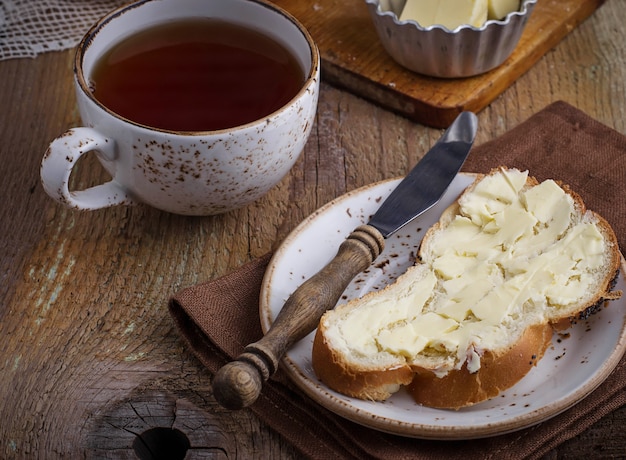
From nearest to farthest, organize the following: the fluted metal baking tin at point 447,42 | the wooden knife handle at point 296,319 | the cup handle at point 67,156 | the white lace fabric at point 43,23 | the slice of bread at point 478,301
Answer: the wooden knife handle at point 296,319 < the slice of bread at point 478,301 < the cup handle at point 67,156 < the fluted metal baking tin at point 447,42 < the white lace fabric at point 43,23

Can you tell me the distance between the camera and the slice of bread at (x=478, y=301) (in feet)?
4.38

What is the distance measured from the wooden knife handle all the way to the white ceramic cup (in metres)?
0.25

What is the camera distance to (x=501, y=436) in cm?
137

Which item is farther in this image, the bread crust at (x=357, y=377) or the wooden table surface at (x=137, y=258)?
the wooden table surface at (x=137, y=258)

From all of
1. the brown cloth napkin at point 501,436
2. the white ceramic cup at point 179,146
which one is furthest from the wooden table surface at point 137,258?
the white ceramic cup at point 179,146

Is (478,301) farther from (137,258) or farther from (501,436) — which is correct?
(137,258)

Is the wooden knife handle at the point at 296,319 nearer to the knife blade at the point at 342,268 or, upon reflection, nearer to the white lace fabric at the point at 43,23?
the knife blade at the point at 342,268

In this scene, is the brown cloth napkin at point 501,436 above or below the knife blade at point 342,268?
below

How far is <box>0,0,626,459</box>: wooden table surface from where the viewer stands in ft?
4.67

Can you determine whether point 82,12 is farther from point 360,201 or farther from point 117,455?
point 117,455

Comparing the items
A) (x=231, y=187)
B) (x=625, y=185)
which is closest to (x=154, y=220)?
(x=231, y=187)

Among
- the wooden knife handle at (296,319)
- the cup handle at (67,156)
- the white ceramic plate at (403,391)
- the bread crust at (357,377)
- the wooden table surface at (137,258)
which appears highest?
the cup handle at (67,156)

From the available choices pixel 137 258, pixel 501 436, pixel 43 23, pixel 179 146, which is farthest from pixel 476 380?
pixel 43 23

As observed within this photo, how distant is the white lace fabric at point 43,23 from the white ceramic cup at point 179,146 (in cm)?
69
